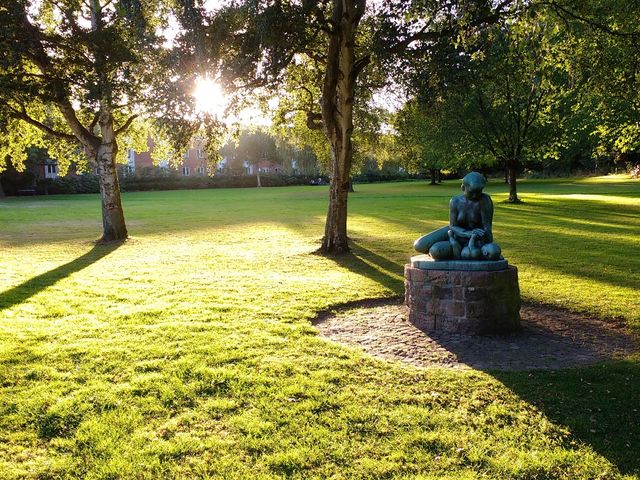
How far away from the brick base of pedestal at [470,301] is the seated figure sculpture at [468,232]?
30 cm

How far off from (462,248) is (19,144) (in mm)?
17980

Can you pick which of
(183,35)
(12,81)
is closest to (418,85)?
(183,35)

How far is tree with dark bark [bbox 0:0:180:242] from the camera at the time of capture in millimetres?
13102

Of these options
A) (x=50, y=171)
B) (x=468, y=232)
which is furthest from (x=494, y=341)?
(x=50, y=171)

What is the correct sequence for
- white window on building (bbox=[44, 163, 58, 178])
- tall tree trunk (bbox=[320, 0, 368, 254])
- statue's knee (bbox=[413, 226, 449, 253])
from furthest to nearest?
white window on building (bbox=[44, 163, 58, 178])
tall tree trunk (bbox=[320, 0, 368, 254])
statue's knee (bbox=[413, 226, 449, 253])

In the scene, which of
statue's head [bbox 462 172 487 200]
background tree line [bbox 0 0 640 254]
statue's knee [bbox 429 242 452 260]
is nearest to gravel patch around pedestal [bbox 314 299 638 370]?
statue's knee [bbox 429 242 452 260]

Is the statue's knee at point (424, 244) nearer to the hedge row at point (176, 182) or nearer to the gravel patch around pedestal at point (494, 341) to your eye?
the gravel patch around pedestal at point (494, 341)

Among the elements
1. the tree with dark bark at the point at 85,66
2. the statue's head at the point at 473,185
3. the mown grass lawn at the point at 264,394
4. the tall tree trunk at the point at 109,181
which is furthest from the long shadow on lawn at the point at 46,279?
the statue's head at the point at 473,185

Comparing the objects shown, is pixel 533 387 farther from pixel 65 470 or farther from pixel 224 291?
pixel 224 291

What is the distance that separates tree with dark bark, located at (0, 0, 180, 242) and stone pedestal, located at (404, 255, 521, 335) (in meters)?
8.07

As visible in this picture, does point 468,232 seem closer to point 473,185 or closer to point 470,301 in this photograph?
point 473,185

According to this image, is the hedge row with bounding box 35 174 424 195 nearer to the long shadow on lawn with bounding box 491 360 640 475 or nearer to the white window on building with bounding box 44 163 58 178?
the white window on building with bounding box 44 163 58 178

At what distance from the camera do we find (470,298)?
22.7ft

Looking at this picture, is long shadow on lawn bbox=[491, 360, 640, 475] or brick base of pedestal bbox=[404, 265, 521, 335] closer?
long shadow on lawn bbox=[491, 360, 640, 475]
